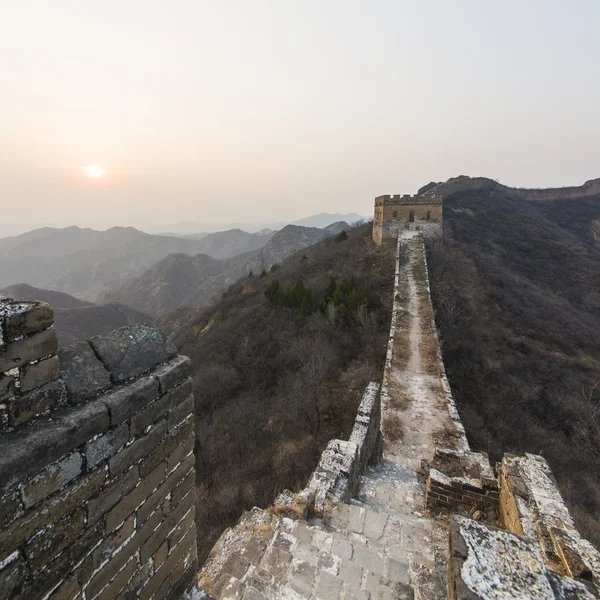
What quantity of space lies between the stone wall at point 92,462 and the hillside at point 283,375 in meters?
5.62

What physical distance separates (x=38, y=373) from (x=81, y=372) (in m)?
0.24

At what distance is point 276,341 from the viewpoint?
16672 millimetres

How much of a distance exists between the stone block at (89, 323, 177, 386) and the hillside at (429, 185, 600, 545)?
8879mm

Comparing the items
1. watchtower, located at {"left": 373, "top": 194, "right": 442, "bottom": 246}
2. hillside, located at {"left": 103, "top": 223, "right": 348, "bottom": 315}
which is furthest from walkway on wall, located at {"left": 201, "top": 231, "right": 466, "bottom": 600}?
hillside, located at {"left": 103, "top": 223, "right": 348, "bottom": 315}

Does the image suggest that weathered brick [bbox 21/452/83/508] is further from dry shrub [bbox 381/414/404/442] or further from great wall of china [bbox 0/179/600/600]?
dry shrub [bbox 381/414/404/442]

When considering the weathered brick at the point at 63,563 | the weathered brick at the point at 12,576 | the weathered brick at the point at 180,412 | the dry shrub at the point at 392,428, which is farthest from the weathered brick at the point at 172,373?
the dry shrub at the point at 392,428

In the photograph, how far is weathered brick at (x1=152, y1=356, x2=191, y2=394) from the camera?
1.94 m

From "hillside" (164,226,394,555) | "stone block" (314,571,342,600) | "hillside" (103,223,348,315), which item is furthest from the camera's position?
"hillside" (103,223,348,315)

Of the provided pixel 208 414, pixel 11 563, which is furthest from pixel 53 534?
pixel 208 414

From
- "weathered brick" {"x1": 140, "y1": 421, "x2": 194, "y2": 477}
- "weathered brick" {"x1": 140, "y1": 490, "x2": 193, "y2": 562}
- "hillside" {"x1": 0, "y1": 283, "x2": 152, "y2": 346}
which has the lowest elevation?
"hillside" {"x1": 0, "y1": 283, "x2": 152, "y2": 346}

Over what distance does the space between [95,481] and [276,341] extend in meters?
15.2

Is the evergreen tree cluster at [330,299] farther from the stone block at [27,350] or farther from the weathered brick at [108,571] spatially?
the stone block at [27,350]

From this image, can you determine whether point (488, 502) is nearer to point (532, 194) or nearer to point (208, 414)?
point (208, 414)

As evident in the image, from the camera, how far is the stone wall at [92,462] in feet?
4.11
